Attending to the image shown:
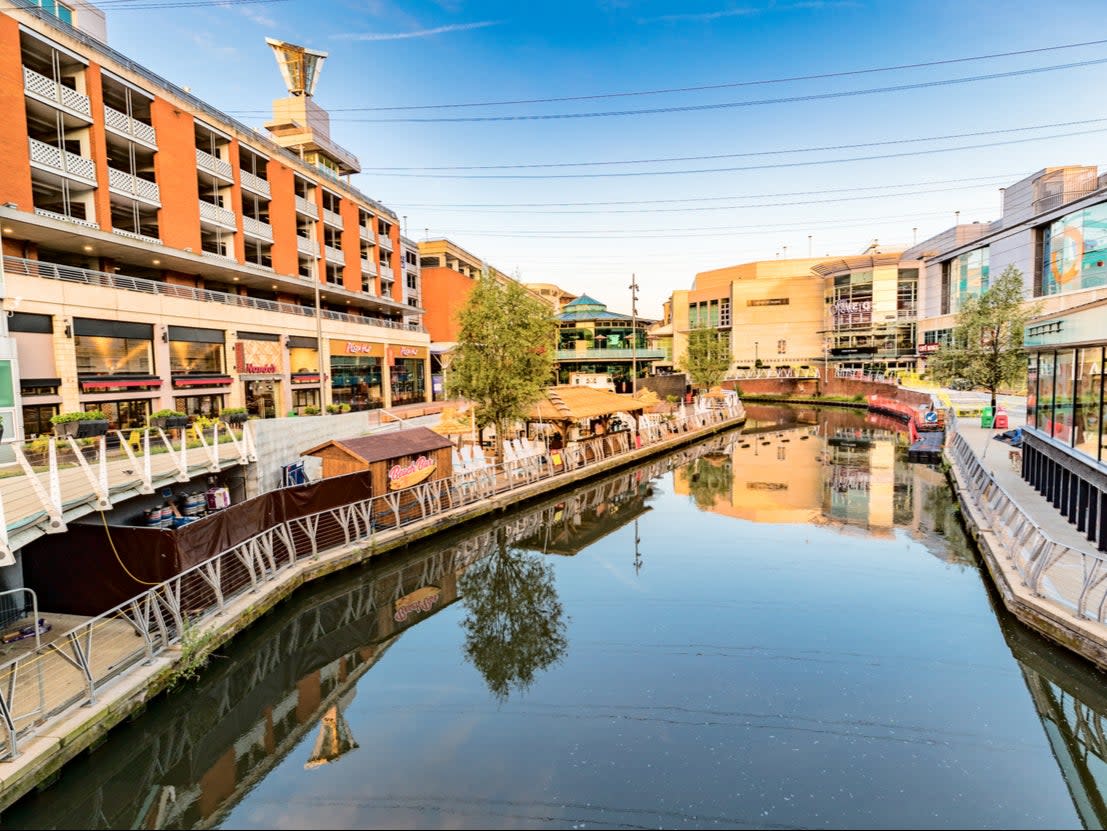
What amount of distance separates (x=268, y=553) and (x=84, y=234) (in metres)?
19.2

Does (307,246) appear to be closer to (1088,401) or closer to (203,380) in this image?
(203,380)

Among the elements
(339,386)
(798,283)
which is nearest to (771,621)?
(339,386)

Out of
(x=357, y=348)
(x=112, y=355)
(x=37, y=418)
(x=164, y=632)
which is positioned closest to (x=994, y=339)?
(x=164, y=632)

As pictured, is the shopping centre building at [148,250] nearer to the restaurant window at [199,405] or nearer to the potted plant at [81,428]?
the restaurant window at [199,405]

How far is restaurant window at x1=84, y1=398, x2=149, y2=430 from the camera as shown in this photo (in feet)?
78.0

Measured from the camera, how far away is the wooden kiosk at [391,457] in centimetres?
1549

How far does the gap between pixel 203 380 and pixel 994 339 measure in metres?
39.3

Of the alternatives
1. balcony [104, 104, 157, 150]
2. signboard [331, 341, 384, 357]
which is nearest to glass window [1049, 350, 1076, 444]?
balcony [104, 104, 157, 150]

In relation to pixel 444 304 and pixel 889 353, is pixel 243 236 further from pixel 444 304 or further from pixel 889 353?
pixel 889 353

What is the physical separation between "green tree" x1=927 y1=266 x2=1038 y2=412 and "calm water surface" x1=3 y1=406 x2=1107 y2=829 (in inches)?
810

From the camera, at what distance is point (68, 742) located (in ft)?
22.7

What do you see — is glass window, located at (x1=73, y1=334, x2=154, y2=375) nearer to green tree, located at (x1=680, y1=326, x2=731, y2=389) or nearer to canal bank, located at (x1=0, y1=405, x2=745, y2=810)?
canal bank, located at (x1=0, y1=405, x2=745, y2=810)

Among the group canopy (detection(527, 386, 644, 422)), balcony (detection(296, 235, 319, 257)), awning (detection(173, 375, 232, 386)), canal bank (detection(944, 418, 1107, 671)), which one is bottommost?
canal bank (detection(944, 418, 1107, 671))

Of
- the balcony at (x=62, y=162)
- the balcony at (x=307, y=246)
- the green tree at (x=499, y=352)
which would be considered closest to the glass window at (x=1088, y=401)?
the green tree at (x=499, y=352)
